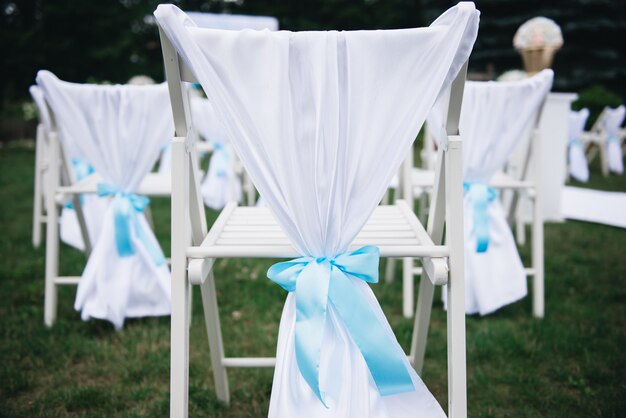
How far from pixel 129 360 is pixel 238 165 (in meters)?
3.07

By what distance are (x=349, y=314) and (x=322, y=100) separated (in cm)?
54

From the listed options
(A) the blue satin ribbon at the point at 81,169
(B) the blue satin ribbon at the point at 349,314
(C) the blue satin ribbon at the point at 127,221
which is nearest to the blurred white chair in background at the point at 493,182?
(C) the blue satin ribbon at the point at 127,221

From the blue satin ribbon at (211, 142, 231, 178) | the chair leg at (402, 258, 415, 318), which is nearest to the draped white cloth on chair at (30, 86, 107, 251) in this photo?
the blue satin ribbon at (211, 142, 231, 178)

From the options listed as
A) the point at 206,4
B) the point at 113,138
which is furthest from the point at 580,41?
the point at 113,138

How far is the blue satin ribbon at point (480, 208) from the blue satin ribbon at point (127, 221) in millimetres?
1549

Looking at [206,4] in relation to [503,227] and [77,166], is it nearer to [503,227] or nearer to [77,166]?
[77,166]

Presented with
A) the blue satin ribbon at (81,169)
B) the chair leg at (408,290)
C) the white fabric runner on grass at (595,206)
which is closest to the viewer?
the chair leg at (408,290)

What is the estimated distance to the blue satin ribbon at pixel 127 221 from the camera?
2.80 metres

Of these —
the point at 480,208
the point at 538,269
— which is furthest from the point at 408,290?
the point at 538,269

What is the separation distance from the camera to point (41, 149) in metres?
4.45

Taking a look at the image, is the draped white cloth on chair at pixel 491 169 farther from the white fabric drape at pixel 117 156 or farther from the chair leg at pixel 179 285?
the chair leg at pixel 179 285

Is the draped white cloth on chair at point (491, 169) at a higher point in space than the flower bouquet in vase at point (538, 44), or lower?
lower

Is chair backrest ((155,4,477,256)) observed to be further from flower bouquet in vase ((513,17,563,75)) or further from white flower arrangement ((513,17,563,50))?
white flower arrangement ((513,17,563,50))

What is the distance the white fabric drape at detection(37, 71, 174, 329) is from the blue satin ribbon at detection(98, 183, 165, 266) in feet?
0.05
